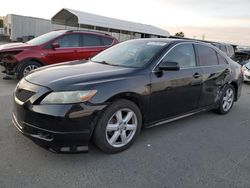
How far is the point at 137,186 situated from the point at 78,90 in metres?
1.25

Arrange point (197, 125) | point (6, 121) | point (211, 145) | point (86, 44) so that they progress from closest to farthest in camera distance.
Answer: point (211, 145) < point (6, 121) < point (197, 125) < point (86, 44)

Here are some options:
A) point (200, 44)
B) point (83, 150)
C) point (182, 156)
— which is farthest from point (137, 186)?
point (200, 44)

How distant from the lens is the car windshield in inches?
149

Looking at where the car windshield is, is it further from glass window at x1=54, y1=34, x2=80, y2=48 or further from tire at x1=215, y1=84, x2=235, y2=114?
glass window at x1=54, y1=34, x2=80, y2=48

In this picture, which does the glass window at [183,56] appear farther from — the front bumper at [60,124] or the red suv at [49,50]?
the red suv at [49,50]

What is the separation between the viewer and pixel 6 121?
13.4 feet

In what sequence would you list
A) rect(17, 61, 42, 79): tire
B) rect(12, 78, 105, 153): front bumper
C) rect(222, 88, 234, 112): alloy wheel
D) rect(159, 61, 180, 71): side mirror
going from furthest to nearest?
rect(17, 61, 42, 79): tire < rect(222, 88, 234, 112): alloy wheel < rect(159, 61, 180, 71): side mirror < rect(12, 78, 105, 153): front bumper

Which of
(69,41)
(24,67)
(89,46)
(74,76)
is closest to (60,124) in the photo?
(74,76)

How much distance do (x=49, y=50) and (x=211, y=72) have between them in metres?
4.83

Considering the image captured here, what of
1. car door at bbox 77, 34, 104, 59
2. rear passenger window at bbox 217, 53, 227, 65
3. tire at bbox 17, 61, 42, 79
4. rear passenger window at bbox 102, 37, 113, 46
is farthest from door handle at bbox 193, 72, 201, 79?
rear passenger window at bbox 102, 37, 113, 46

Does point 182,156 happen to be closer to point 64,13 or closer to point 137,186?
point 137,186

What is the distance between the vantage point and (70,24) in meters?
26.5

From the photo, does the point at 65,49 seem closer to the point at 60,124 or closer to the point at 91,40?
the point at 91,40

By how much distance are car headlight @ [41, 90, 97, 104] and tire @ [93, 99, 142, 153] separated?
1.15 feet
